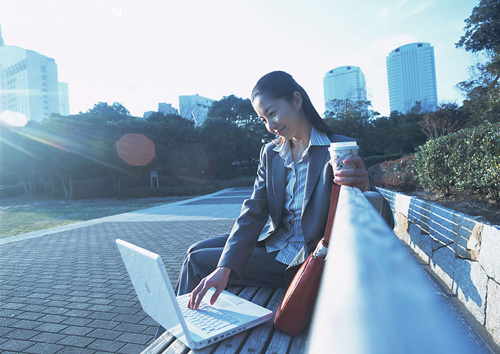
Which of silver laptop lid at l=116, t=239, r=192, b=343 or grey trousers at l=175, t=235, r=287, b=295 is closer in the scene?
silver laptop lid at l=116, t=239, r=192, b=343

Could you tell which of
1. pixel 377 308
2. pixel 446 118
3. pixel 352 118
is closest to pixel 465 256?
pixel 377 308

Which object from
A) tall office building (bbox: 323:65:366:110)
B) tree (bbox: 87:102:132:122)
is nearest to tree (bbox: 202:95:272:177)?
tree (bbox: 87:102:132:122)

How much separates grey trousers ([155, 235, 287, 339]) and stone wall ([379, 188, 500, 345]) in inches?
43.6

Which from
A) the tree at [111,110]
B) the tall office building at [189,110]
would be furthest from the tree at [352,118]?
the tree at [111,110]

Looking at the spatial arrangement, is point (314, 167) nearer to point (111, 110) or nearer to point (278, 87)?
point (278, 87)

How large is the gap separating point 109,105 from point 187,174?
21437mm

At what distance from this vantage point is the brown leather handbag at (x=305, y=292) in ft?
4.19

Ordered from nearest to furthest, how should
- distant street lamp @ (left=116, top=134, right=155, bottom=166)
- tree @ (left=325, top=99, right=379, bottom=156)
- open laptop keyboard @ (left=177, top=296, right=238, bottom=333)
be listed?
1. open laptop keyboard @ (left=177, top=296, right=238, bottom=333)
2. tree @ (left=325, top=99, right=379, bottom=156)
3. distant street lamp @ (left=116, top=134, right=155, bottom=166)

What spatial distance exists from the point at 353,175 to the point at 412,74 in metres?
80.7

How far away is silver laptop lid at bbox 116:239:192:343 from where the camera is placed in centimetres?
117

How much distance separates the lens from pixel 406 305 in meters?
0.43

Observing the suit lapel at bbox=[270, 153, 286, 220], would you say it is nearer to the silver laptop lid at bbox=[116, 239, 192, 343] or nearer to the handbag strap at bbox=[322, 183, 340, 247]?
the handbag strap at bbox=[322, 183, 340, 247]

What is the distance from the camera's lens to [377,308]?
0.40 m

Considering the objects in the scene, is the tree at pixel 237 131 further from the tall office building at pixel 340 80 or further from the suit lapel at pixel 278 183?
the suit lapel at pixel 278 183
